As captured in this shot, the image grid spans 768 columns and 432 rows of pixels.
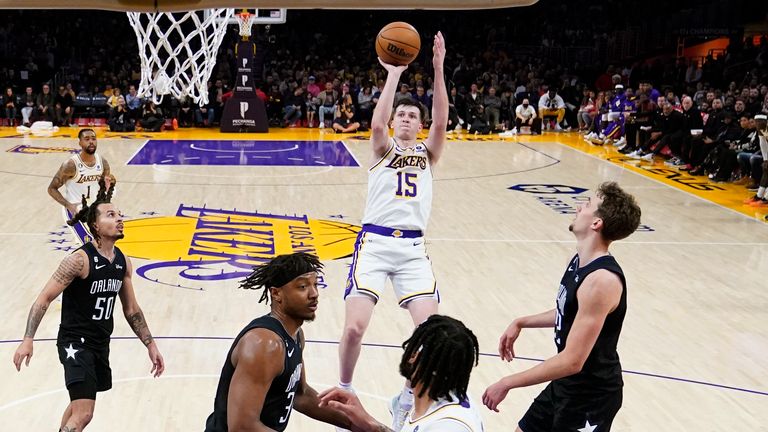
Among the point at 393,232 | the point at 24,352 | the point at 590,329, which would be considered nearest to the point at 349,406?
the point at 590,329

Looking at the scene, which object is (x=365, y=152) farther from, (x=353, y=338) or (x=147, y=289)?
(x=353, y=338)

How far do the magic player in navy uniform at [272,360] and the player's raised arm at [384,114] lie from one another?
195 centimetres

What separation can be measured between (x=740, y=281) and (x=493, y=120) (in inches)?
592

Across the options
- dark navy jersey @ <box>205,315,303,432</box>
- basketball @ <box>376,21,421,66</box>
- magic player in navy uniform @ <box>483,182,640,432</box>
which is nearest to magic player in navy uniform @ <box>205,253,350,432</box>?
dark navy jersey @ <box>205,315,303,432</box>

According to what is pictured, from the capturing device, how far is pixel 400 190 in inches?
230

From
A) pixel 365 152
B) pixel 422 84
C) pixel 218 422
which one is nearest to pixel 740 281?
pixel 218 422

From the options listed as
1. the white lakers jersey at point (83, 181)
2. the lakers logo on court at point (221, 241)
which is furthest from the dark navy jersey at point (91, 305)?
the lakers logo on court at point (221, 241)

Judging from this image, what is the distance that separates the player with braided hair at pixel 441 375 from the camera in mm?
2916

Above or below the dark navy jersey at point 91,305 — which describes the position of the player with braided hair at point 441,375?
above

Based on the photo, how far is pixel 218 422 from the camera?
362 centimetres

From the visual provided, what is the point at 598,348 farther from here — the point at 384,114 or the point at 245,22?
the point at 245,22

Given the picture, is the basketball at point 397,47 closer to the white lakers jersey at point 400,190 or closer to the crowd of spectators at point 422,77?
the white lakers jersey at point 400,190

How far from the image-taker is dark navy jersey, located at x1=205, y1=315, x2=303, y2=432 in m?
3.56

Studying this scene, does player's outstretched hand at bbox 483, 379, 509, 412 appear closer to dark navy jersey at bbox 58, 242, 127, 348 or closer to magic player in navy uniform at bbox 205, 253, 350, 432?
magic player in navy uniform at bbox 205, 253, 350, 432
